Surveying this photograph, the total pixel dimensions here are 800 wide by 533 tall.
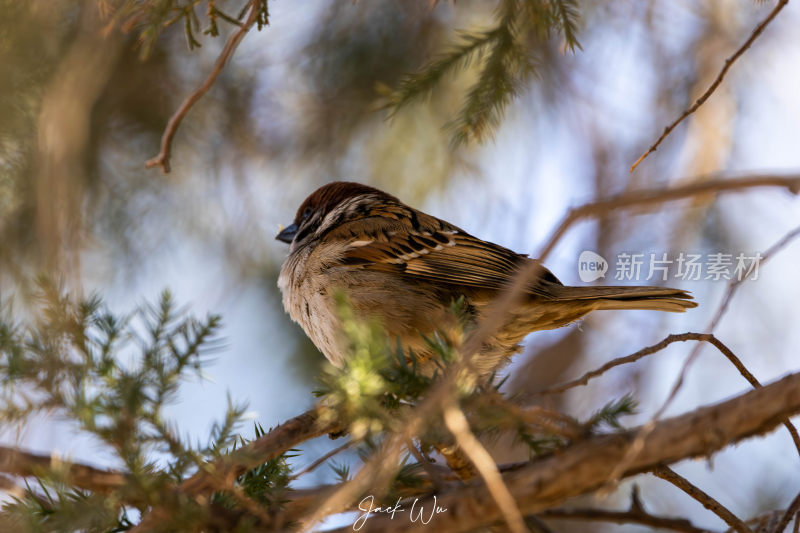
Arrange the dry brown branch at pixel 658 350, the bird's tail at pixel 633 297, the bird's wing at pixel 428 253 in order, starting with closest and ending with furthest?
the dry brown branch at pixel 658 350
the bird's tail at pixel 633 297
the bird's wing at pixel 428 253

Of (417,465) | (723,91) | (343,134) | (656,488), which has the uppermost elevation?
(723,91)

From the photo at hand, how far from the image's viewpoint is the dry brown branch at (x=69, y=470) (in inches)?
55.9

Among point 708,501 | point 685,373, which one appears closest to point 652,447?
point 685,373

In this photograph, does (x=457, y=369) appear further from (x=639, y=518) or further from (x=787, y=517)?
(x=639, y=518)

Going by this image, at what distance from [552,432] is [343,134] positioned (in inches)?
114

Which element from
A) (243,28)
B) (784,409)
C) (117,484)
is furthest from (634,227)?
(117,484)

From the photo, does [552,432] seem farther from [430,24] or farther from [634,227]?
[634,227]

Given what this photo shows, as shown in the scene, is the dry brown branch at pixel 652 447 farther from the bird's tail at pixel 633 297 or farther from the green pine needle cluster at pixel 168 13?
the green pine needle cluster at pixel 168 13

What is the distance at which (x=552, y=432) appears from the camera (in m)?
1.38

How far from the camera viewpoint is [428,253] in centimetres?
301

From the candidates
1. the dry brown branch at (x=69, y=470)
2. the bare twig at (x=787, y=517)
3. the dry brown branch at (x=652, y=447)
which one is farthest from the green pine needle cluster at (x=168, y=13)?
the bare twig at (x=787, y=517)

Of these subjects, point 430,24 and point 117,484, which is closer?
point 117,484

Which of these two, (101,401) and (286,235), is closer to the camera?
(101,401)

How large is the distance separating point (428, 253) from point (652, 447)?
174 centimetres
